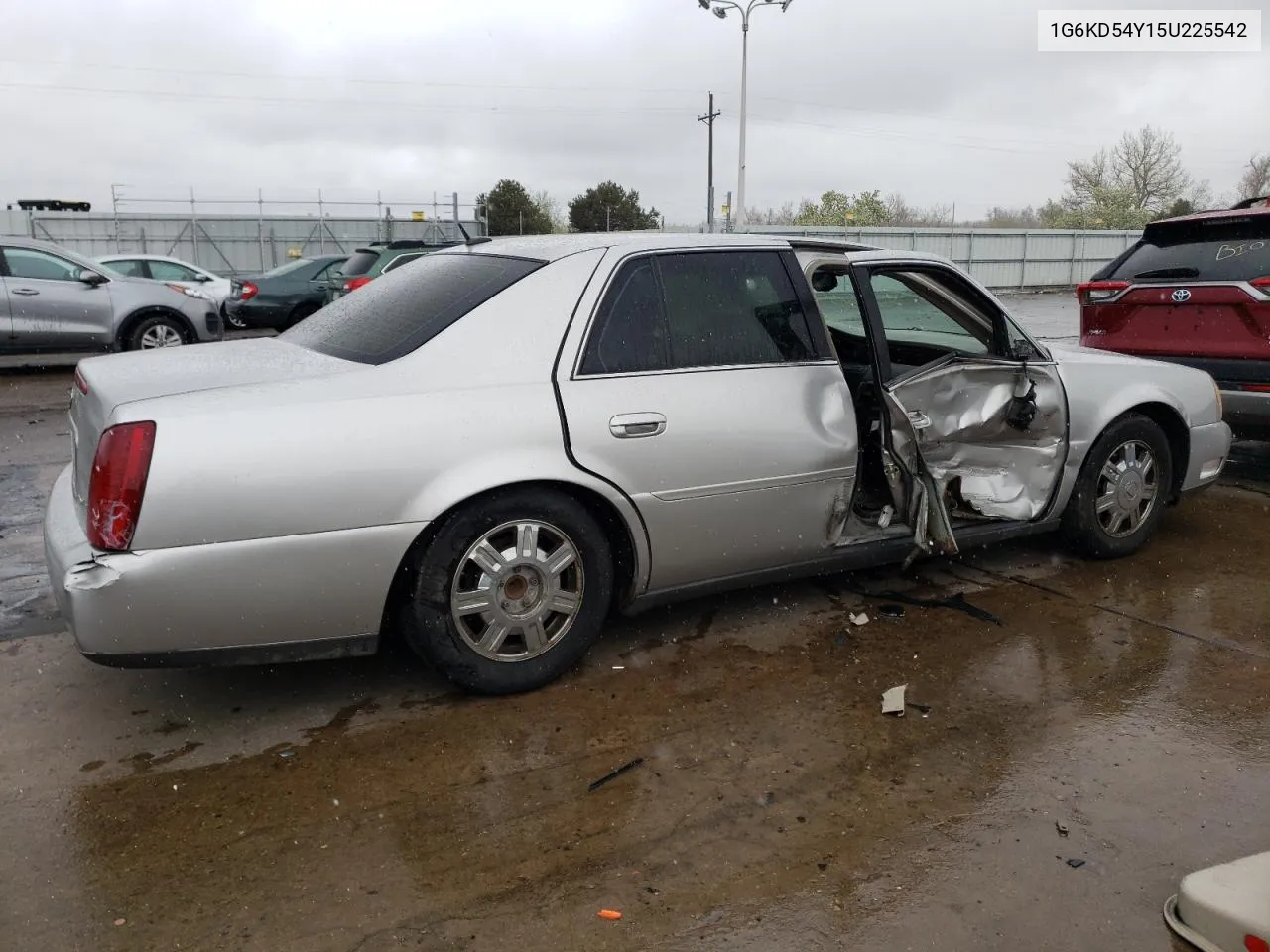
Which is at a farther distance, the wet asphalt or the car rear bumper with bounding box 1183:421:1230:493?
the car rear bumper with bounding box 1183:421:1230:493

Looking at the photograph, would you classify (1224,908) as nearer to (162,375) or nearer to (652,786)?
(652,786)

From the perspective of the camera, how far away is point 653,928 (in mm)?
2469

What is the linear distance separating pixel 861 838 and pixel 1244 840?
1.05 m

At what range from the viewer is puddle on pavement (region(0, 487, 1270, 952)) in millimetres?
2525

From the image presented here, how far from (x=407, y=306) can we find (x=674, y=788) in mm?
1979

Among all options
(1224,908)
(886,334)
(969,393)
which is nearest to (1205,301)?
(969,393)

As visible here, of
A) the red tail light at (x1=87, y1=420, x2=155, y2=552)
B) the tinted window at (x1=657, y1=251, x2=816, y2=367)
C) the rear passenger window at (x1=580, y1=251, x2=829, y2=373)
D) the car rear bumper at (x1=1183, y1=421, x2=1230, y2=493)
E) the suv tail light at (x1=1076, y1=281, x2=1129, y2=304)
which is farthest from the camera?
the suv tail light at (x1=1076, y1=281, x2=1129, y2=304)

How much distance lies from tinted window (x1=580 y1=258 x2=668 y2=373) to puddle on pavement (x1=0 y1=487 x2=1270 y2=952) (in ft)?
3.79

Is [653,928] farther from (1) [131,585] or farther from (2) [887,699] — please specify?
(1) [131,585]

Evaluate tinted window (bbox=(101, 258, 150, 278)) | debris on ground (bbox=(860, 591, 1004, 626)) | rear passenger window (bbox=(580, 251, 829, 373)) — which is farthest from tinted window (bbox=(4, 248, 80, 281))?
debris on ground (bbox=(860, 591, 1004, 626))

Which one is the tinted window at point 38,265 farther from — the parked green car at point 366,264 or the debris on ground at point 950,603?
the debris on ground at point 950,603

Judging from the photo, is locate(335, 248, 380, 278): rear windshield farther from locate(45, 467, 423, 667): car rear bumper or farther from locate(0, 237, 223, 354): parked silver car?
locate(45, 467, 423, 667): car rear bumper

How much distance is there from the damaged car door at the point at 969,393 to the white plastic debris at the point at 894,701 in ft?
2.73

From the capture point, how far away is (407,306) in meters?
3.83
